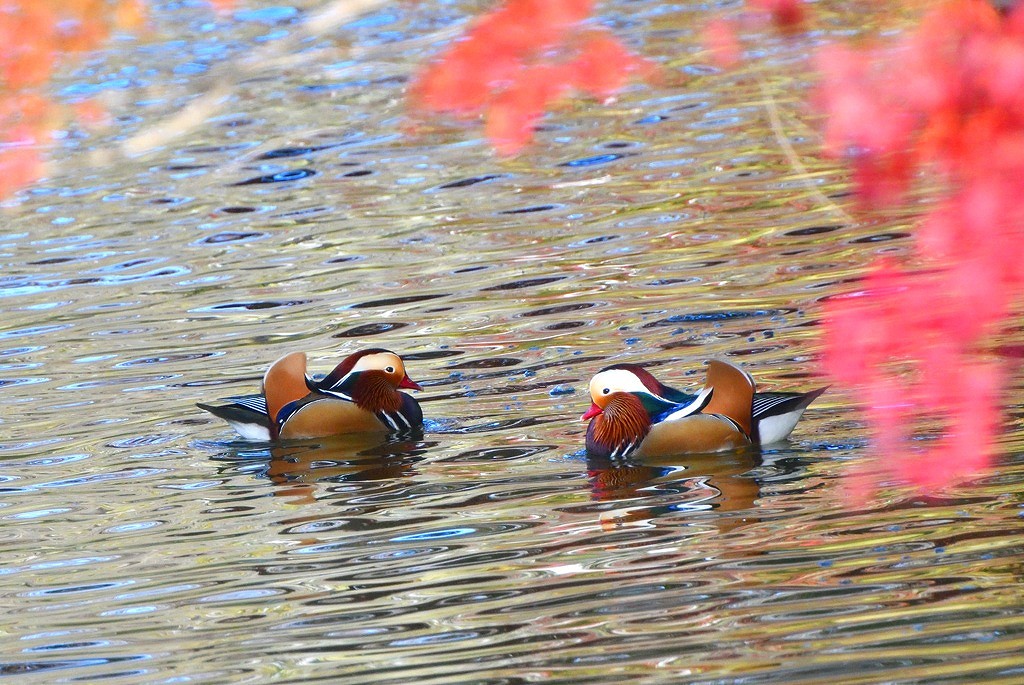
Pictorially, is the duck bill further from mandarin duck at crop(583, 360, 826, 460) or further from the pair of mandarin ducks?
mandarin duck at crop(583, 360, 826, 460)

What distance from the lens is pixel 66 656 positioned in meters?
6.57

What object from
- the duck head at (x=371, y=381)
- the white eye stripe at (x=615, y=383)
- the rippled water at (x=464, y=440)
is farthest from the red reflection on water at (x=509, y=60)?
the duck head at (x=371, y=381)

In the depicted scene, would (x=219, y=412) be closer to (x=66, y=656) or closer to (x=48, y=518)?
(x=48, y=518)

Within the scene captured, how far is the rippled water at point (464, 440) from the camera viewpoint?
20.8 ft

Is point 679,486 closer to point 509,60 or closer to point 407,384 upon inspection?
point 407,384

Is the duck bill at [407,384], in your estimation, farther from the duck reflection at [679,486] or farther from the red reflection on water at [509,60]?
the red reflection on water at [509,60]

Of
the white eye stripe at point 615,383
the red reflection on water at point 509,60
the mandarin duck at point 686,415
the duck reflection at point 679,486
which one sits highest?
the red reflection on water at point 509,60

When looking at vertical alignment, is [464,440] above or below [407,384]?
below

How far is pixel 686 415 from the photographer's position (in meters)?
8.80

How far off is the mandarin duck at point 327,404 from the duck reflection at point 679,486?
5.08 ft

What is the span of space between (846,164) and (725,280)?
141 inches

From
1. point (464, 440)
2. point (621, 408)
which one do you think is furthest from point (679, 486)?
point (464, 440)

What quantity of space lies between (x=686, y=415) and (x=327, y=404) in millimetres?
2370

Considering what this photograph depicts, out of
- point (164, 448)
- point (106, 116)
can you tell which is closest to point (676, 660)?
point (164, 448)
